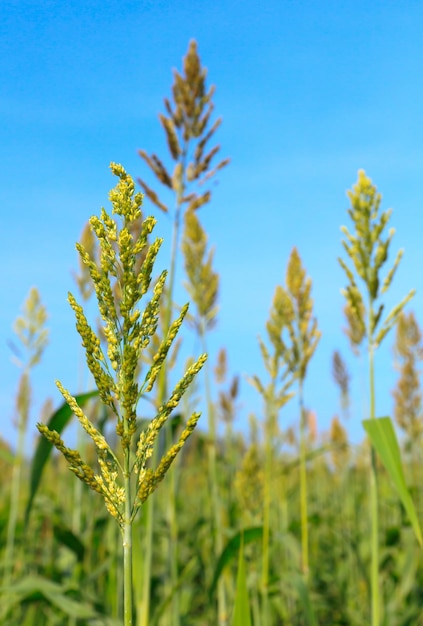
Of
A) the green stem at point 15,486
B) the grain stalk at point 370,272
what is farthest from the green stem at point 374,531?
the green stem at point 15,486

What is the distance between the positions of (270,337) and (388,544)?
2980mm

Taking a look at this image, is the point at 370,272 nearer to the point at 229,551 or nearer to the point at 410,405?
the point at 229,551

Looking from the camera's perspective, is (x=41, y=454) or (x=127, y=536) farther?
(x=41, y=454)

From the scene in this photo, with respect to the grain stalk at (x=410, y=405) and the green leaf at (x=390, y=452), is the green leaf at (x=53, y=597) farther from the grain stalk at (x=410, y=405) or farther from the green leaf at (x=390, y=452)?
the grain stalk at (x=410, y=405)

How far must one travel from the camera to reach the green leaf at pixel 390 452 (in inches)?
92.8

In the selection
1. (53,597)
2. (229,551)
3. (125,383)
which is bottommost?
(53,597)

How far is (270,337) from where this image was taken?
3.64 m

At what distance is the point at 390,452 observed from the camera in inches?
98.3

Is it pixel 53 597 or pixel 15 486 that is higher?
pixel 15 486

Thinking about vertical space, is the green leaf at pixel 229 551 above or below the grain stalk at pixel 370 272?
below

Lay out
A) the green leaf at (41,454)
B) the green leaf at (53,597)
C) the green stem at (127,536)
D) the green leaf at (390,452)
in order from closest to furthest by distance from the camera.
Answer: the green stem at (127,536) < the green leaf at (390,452) < the green leaf at (41,454) < the green leaf at (53,597)

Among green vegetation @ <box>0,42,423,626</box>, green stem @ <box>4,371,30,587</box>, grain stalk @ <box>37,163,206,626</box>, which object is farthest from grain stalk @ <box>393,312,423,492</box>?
grain stalk @ <box>37,163,206,626</box>

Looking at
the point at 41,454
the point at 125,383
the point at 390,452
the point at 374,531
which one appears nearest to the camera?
the point at 125,383

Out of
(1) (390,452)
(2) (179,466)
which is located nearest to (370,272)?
(1) (390,452)
